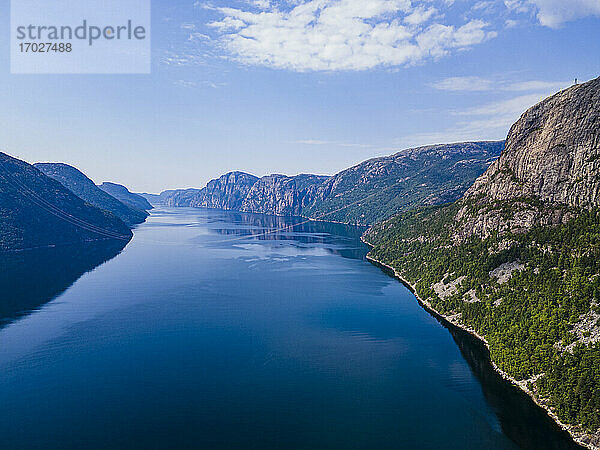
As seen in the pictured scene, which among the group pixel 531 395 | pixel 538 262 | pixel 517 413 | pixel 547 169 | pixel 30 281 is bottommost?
pixel 517 413

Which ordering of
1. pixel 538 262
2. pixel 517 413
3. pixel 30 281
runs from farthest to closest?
pixel 30 281
pixel 538 262
pixel 517 413

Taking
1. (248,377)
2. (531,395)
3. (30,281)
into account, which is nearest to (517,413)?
(531,395)

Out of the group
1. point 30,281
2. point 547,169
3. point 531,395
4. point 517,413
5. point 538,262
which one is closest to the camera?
point 517,413

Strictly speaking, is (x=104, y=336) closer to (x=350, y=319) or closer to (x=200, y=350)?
(x=200, y=350)

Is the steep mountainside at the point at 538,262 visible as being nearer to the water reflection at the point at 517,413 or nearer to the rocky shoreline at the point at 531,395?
the rocky shoreline at the point at 531,395

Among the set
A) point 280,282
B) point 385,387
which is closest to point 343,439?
point 385,387

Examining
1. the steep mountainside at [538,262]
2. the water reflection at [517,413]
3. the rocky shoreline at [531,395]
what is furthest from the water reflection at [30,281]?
the steep mountainside at [538,262]

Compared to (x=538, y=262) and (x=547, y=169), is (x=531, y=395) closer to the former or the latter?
(x=538, y=262)
